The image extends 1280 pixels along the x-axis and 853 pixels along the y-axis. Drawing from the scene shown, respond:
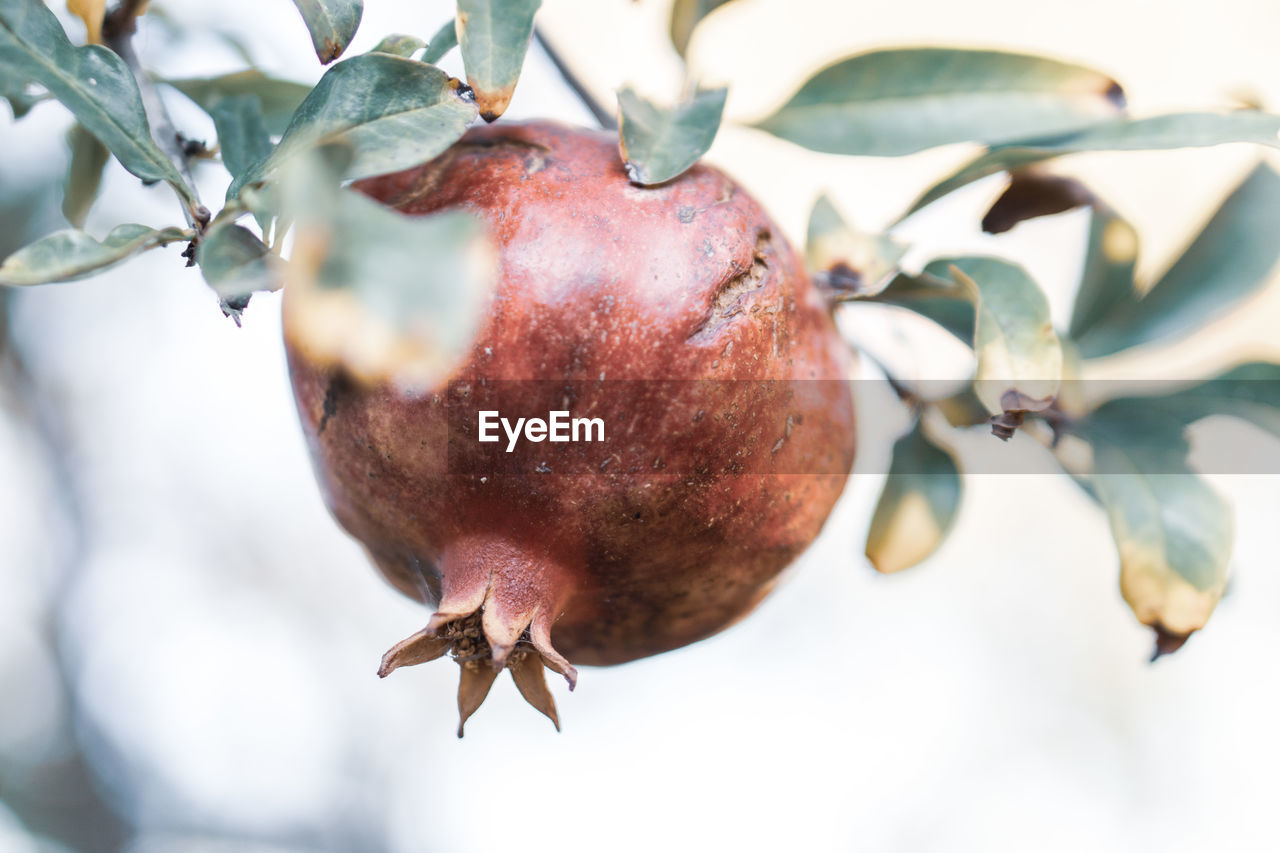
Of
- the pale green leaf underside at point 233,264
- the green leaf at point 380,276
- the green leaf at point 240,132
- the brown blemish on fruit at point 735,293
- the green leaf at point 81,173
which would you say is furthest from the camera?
the green leaf at point 81,173

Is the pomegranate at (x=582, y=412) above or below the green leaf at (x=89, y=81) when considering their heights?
below

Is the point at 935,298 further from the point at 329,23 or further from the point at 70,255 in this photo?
the point at 70,255

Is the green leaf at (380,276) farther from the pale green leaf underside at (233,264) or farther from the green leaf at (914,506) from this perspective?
the green leaf at (914,506)

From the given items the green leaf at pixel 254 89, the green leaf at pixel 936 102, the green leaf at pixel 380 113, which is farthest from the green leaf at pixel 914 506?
the green leaf at pixel 254 89

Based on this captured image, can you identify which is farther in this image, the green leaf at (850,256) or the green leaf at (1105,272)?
the green leaf at (1105,272)

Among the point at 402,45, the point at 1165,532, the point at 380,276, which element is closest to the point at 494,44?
the point at 402,45

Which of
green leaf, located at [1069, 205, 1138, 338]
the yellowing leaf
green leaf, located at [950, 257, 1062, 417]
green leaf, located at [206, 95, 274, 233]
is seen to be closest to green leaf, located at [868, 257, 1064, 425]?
green leaf, located at [950, 257, 1062, 417]

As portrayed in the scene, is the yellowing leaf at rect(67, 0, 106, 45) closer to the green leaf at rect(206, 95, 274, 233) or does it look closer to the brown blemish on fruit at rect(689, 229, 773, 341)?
the green leaf at rect(206, 95, 274, 233)
